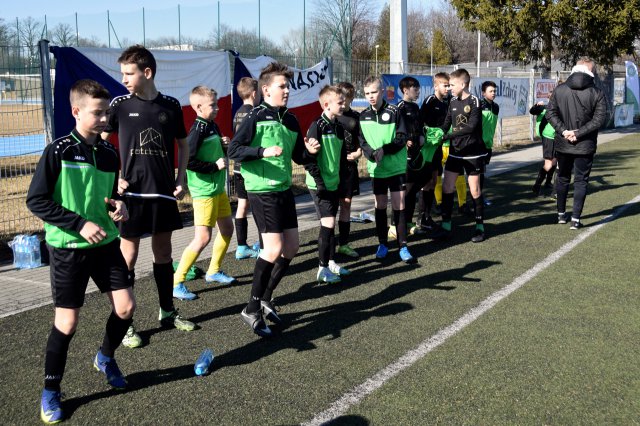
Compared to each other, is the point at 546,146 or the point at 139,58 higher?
the point at 139,58

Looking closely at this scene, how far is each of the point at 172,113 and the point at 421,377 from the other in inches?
105

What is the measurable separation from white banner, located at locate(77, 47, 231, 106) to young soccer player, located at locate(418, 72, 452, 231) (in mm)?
3607

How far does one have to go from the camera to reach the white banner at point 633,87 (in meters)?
31.5

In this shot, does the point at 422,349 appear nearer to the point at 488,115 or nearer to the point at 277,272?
the point at 277,272

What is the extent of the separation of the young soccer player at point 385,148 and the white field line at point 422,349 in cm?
133

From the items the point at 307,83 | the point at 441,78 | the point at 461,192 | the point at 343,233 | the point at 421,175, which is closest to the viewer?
the point at 343,233

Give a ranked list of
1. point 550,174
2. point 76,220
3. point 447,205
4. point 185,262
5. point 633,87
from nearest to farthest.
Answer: point 76,220
point 185,262
point 447,205
point 550,174
point 633,87

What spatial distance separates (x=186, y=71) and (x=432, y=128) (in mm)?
4052

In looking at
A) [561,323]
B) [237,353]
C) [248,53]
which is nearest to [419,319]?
[561,323]

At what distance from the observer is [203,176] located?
608 cm

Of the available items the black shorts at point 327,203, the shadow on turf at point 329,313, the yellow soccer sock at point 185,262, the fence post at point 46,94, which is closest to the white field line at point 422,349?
the shadow on turf at point 329,313

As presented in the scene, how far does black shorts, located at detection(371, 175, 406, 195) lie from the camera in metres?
7.20

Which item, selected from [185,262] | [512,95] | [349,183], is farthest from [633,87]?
[185,262]

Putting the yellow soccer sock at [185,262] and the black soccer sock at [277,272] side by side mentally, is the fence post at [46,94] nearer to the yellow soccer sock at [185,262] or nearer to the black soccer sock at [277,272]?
the yellow soccer sock at [185,262]
